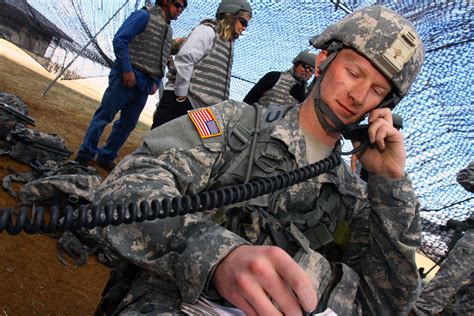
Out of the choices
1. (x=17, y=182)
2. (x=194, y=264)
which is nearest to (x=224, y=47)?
(x=17, y=182)

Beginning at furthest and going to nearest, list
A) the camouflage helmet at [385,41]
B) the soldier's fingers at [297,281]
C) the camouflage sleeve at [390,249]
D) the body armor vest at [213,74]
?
1. the body armor vest at [213,74]
2. the camouflage helmet at [385,41]
3. the camouflage sleeve at [390,249]
4. the soldier's fingers at [297,281]

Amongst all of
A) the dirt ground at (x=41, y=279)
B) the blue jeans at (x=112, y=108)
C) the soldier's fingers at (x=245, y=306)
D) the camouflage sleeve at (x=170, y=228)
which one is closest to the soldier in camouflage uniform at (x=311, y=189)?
the camouflage sleeve at (x=170, y=228)

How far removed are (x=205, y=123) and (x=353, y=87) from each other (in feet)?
1.78

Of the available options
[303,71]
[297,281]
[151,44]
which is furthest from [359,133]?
[151,44]

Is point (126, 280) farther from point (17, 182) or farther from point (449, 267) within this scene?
point (449, 267)

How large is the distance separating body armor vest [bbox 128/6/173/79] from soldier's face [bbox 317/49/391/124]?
337cm

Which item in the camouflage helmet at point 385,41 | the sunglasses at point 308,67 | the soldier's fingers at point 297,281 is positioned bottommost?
the soldier's fingers at point 297,281

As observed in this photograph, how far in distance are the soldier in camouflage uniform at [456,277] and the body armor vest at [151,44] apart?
3.15m

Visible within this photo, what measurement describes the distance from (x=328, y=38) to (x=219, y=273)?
114cm

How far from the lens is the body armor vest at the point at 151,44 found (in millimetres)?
4746

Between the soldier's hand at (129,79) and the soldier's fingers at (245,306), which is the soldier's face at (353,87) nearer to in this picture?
the soldier's fingers at (245,306)

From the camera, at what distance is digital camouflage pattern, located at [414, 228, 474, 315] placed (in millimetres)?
4117

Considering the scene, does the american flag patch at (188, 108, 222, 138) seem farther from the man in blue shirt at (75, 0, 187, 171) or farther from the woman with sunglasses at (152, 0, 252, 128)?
the man in blue shirt at (75, 0, 187, 171)

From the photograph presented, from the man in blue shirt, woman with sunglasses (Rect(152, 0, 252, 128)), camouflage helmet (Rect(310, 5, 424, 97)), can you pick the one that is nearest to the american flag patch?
camouflage helmet (Rect(310, 5, 424, 97))
